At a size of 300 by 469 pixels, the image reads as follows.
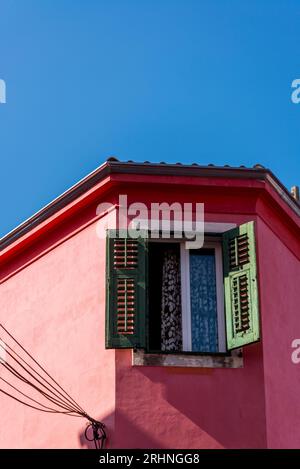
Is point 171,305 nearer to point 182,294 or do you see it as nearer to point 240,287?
point 182,294

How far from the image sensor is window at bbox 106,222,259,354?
13602mm

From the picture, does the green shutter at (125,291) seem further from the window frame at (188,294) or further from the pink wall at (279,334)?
the pink wall at (279,334)

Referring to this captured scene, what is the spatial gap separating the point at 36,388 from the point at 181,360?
1697 mm

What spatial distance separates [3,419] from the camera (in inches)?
587

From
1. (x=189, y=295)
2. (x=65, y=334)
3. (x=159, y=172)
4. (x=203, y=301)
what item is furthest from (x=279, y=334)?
(x=65, y=334)

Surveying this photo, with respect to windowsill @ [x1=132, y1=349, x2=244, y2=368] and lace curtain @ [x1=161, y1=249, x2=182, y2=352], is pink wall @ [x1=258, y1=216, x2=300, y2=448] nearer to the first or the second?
windowsill @ [x1=132, y1=349, x2=244, y2=368]

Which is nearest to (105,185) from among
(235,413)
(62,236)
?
(62,236)

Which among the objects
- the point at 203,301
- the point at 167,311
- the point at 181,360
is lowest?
the point at 181,360

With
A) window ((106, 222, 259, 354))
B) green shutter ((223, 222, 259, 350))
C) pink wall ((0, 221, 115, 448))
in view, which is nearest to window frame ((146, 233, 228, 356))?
window ((106, 222, 259, 354))

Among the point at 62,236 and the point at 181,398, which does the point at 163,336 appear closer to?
the point at 181,398

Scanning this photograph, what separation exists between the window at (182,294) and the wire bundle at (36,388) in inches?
35.8

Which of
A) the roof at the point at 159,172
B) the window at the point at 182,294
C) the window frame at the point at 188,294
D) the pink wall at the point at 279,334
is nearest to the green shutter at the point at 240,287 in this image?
the window at the point at 182,294

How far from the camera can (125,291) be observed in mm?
13812
